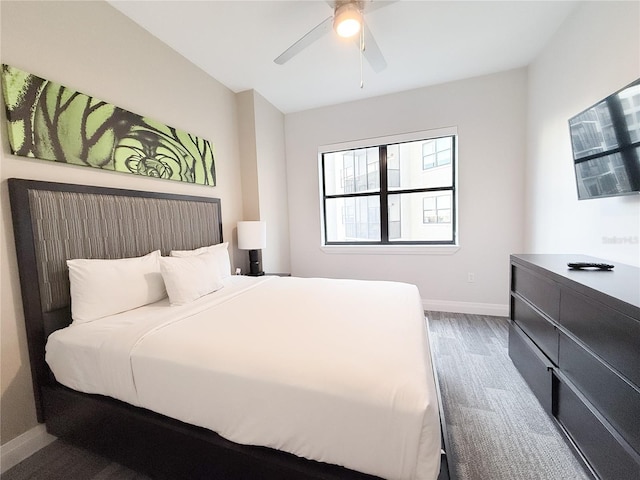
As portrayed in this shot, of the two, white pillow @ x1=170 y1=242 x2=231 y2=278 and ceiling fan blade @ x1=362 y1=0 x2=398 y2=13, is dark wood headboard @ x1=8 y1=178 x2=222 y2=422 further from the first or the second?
ceiling fan blade @ x1=362 y1=0 x2=398 y2=13

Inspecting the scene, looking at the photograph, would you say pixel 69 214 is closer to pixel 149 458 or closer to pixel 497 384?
pixel 149 458

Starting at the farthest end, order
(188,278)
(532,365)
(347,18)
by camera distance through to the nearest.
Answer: (188,278)
(532,365)
(347,18)

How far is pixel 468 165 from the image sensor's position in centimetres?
306

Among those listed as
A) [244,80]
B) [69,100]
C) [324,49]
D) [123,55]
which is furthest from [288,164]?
[69,100]

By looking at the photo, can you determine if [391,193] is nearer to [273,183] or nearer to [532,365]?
[273,183]

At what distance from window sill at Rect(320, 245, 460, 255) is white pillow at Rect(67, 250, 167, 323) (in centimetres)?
233

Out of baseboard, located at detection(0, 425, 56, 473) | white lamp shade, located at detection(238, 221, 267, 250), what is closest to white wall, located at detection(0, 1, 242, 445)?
baseboard, located at detection(0, 425, 56, 473)

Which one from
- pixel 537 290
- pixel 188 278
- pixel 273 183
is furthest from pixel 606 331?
pixel 273 183

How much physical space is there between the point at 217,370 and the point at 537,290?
6.25ft

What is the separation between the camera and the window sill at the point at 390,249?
323 cm

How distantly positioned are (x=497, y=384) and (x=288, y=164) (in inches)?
134

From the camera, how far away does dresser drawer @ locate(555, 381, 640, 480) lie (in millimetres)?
962

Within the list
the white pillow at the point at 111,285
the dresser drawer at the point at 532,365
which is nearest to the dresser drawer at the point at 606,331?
the dresser drawer at the point at 532,365

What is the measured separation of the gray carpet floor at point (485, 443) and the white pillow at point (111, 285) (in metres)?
0.74
